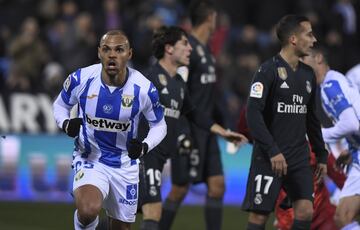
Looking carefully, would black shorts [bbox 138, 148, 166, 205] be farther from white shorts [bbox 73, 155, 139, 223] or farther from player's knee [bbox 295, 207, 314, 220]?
player's knee [bbox 295, 207, 314, 220]

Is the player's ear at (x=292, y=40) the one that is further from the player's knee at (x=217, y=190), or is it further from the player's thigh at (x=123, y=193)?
the player's knee at (x=217, y=190)

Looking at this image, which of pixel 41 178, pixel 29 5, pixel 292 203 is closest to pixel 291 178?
pixel 292 203

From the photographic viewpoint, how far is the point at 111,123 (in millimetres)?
8219

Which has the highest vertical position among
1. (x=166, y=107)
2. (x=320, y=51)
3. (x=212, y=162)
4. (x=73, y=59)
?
(x=320, y=51)

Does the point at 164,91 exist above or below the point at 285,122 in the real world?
above

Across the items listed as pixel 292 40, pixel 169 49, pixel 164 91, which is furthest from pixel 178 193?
pixel 292 40

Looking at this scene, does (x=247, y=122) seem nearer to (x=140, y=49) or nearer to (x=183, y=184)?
(x=183, y=184)

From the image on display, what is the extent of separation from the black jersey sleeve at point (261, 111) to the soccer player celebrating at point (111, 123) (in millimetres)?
779

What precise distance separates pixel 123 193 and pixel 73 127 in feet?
2.31

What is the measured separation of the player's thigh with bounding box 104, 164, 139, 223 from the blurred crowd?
734 centimetres

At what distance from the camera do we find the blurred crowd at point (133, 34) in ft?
54.3

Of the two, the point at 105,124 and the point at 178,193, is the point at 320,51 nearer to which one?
the point at 178,193

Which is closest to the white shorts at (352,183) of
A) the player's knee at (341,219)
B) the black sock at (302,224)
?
the player's knee at (341,219)

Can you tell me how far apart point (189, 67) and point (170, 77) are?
1.07 metres
